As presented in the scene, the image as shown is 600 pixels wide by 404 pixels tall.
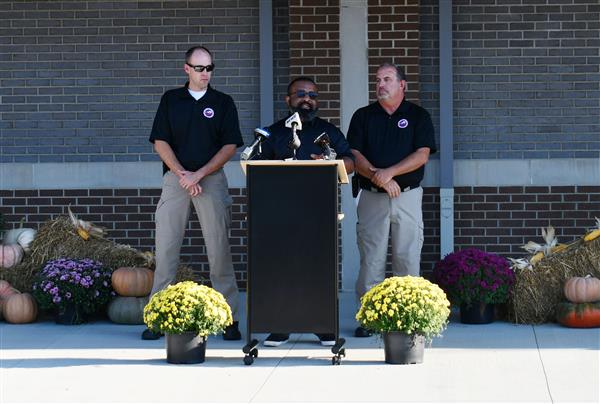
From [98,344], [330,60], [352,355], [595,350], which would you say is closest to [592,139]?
A: [330,60]

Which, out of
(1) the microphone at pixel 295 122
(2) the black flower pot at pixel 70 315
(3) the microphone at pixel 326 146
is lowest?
(2) the black flower pot at pixel 70 315

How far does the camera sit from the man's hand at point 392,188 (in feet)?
29.9

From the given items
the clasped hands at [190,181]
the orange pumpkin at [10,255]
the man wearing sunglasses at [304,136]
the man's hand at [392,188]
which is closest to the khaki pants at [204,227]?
the clasped hands at [190,181]

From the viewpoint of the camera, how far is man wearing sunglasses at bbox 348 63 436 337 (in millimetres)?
9172

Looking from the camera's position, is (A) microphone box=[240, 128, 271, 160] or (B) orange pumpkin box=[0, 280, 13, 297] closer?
(A) microphone box=[240, 128, 271, 160]

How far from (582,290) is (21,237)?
4.96 m

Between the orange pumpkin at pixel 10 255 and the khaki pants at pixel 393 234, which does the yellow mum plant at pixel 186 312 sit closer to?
the khaki pants at pixel 393 234

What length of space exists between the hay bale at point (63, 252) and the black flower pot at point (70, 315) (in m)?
0.56

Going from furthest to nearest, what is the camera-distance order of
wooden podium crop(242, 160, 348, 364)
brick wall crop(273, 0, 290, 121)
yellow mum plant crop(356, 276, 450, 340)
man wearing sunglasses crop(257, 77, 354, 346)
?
brick wall crop(273, 0, 290, 121)
man wearing sunglasses crop(257, 77, 354, 346)
wooden podium crop(242, 160, 348, 364)
yellow mum plant crop(356, 276, 450, 340)

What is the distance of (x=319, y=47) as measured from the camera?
37.2 ft

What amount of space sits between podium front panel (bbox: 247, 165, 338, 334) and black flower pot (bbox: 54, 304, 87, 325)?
2.40m

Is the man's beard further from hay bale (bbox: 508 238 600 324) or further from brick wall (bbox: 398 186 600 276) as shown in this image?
brick wall (bbox: 398 186 600 276)

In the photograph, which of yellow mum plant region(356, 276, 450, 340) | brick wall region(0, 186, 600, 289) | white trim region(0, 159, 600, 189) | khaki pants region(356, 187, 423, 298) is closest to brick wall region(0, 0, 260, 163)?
white trim region(0, 159, 600, 189)

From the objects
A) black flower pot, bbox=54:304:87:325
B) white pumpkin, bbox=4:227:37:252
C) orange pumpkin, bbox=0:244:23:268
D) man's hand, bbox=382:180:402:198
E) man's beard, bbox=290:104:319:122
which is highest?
man's beard, bbox=290:104:319:122
